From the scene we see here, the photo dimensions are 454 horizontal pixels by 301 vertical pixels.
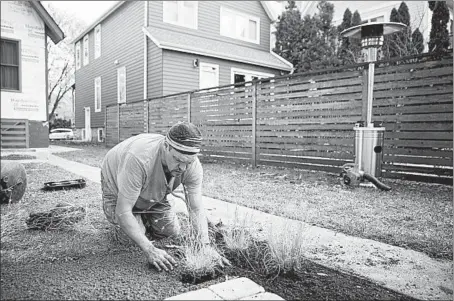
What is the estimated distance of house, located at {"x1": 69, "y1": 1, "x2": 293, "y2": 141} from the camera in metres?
12.3

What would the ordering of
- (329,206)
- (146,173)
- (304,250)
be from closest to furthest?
(146,173), (304,250), (329,206)

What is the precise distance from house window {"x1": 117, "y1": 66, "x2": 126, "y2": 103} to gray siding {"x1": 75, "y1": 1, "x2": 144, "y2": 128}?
0.80 feet

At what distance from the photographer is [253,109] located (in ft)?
23.1

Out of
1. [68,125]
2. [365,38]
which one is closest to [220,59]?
[365,38]

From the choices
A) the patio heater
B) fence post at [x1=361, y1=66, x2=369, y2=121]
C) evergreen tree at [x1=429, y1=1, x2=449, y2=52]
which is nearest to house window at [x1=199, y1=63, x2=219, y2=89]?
evergreen tree at [x1=429, y1=1, x2=449, y2=52]

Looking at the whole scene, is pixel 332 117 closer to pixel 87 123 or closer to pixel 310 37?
pixel 310 37

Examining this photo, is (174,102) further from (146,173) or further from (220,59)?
(146,173)

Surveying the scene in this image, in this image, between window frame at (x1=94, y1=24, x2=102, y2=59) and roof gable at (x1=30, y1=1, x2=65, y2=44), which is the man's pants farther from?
window frame at (x1=94, y1=24, x2=102, y2=59)

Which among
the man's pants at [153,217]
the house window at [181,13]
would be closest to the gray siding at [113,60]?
the house window at [181,13]

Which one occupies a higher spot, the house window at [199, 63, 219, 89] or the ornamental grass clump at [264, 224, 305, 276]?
the house window at [199, 63, 219, 89]

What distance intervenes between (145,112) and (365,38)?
24.3ft

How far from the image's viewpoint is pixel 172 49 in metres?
11.8

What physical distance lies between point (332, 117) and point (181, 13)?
30.8 ft

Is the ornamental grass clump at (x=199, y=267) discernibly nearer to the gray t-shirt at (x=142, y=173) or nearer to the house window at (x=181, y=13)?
the gray t-shirt at (x=142, y=173)
